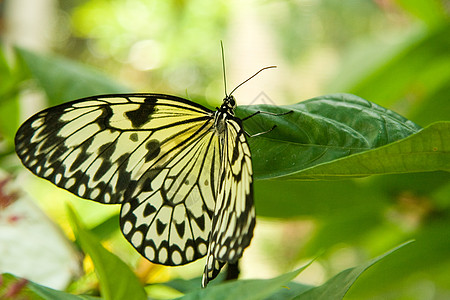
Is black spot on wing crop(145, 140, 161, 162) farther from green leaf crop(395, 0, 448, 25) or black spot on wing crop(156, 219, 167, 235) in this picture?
green leaf crop(395, 0, 448, 25)

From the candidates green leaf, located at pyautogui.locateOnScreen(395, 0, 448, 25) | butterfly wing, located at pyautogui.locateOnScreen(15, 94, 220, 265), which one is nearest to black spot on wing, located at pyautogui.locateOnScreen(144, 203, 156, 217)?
butterfly wing, located at pyautogui.locateOnScreen(15, 94, 220, 265)

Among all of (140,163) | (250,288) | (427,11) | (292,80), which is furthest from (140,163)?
(292,80)

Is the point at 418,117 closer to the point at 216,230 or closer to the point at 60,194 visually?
the point at 216,230

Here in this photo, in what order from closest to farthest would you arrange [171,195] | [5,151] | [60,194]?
[171,195], [5,151], [60,194]

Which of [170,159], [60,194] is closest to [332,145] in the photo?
[170,159]

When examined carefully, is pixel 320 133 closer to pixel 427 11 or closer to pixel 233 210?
pixel 233 210

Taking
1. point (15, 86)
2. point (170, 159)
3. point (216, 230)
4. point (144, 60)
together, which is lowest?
point (216, 230)

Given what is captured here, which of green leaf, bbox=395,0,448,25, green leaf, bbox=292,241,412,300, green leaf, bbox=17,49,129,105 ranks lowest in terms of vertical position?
green leaf, bbox=292,241,412,300
